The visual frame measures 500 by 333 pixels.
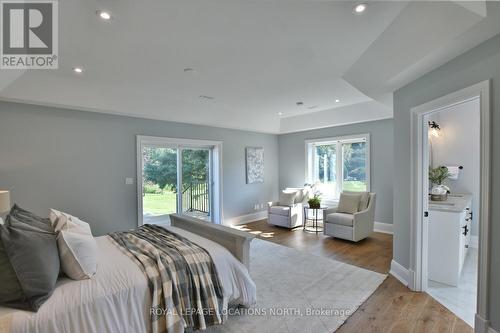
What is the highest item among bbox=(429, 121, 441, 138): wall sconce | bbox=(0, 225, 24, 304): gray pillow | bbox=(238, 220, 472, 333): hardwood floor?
bbox=(429, 121, 441, 138): wall sconce

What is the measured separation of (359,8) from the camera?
6.29ft

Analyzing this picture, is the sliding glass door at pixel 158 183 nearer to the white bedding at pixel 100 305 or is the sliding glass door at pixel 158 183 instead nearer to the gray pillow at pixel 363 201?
the white bedding at pixel 100 305

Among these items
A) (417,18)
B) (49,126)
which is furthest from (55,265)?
(417,18)

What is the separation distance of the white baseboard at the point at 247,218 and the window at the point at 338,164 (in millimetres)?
1518

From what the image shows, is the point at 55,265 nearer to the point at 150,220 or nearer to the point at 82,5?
the point at 82,5

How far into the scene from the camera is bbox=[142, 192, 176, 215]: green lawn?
4.66m

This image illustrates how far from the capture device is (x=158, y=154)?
15.8 ft

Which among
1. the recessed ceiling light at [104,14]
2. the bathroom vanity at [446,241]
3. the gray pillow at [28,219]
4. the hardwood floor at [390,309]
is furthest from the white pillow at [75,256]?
the bathroom vanity at [446,241]

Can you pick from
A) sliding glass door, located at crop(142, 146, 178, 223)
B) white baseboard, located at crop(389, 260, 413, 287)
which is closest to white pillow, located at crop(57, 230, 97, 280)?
sliding glass door, located at crop(142, 146, 178, 223)

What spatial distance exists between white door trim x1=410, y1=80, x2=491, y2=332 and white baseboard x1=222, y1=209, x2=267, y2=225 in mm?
3840

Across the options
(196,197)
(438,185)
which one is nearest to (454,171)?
(438,185)

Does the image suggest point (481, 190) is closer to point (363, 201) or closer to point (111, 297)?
point (111, 297)

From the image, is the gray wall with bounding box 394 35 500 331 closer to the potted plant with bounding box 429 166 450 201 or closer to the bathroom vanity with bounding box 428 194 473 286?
the bathroom vanity with bounding box 428 194 473 286

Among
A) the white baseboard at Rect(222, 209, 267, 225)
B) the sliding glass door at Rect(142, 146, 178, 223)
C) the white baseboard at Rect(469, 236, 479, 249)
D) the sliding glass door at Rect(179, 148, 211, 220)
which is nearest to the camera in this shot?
the white baseboard at Rect(469, 236, 479, 249)
